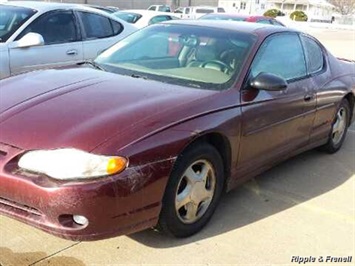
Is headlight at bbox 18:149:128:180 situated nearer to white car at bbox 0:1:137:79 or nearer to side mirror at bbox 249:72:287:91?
side mirror at bbox 249:72:287:91

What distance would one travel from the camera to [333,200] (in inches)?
186

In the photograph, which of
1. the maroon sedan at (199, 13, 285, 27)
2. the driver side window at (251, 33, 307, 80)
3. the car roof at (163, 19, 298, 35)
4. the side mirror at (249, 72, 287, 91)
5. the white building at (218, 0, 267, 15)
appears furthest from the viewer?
the white building at (218, 0, 267, 15)

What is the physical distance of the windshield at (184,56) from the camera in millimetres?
4078

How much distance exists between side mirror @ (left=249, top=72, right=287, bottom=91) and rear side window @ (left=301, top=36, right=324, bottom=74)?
4.25ft

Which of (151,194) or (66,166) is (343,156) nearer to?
(151,194)

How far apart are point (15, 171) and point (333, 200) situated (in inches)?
118

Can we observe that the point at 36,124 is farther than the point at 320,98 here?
No

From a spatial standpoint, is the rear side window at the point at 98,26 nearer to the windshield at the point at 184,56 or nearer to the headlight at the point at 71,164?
the windshield at the point at 184,56

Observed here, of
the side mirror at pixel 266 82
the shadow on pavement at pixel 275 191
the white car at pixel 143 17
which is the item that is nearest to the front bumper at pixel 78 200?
the shadow on pavement at pixel 275 191

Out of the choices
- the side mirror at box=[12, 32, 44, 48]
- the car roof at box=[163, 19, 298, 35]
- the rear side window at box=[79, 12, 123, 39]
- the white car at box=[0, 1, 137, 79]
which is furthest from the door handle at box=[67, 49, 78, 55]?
the car roof at box=[163, 19, 298, 35]

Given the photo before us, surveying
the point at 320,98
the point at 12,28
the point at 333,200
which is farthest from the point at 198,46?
the point at 12,28

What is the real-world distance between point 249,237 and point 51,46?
4127 mm

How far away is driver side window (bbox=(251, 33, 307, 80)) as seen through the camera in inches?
172

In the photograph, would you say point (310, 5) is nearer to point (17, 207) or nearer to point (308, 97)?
point (308, 97)
